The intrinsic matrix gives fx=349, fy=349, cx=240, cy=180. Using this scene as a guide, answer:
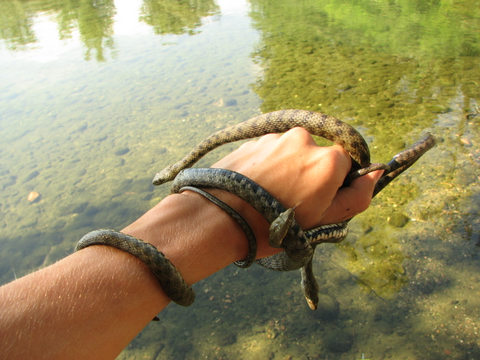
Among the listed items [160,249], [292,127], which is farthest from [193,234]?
[292,127]

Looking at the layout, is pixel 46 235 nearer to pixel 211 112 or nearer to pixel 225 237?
pixel 211 112

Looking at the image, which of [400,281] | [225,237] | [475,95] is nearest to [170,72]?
[475,95]

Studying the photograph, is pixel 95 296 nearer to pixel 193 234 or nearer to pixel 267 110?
pixel 193 234

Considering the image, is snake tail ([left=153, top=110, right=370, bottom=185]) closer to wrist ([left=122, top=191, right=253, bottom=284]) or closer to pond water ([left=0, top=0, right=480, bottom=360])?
wrist ([left=122, top=191, right=253, bottom=284])

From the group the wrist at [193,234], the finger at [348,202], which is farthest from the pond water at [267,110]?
the wrist at [193,234]

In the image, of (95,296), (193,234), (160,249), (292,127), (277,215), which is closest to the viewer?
(95,296)

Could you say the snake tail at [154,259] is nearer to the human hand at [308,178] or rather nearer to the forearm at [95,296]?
the forearm at [95,296]
